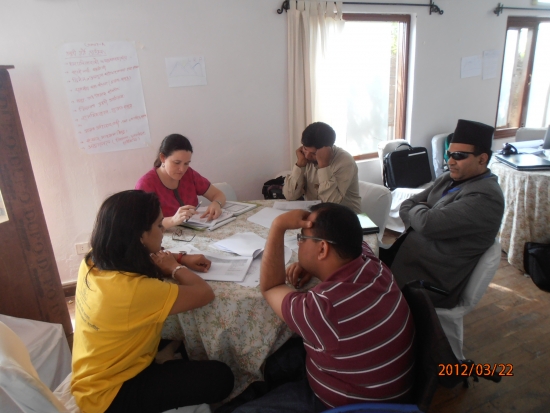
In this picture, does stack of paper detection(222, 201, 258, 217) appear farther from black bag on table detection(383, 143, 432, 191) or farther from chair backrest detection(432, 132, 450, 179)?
chair backrest detection(432, 132, 450, 179)

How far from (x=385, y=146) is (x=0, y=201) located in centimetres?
321

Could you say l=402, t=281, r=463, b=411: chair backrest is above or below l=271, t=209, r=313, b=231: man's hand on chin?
below

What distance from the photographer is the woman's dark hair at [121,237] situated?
1.11 metres

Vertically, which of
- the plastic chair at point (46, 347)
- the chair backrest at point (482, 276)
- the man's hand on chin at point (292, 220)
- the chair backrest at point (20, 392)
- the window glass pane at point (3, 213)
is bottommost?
the plastic chair at point (46, 347)

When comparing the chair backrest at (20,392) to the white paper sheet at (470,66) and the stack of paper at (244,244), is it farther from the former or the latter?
the white paper sheet at (470,66)

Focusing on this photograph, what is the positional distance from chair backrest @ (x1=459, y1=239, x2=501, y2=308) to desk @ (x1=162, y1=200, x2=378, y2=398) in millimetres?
849

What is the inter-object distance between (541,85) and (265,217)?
5.03 metres

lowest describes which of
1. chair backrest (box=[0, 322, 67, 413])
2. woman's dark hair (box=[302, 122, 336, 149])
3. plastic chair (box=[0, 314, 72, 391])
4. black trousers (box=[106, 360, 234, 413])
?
plastic chair (box=[0, 314, 72, 391])

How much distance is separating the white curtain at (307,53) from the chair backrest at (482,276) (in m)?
2.03

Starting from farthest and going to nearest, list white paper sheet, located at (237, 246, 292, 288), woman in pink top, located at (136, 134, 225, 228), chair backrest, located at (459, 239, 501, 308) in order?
woman in pink top, located at (136, 134, 225, 228) < chair backrest, located at (459, 239, 501, 308) < white paper sheet, located at (237, 246, 292, 288)

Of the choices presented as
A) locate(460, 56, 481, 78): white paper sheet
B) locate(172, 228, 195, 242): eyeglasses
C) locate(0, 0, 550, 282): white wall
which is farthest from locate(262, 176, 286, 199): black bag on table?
locate(460, 56, 481, 78): white paper sheet

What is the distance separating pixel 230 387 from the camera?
1.28 m

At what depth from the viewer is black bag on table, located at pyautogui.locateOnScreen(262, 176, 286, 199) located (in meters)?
3.01

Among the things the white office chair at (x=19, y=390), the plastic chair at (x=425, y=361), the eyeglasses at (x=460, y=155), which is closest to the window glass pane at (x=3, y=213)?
the white office chair at (x=19, y=390)
